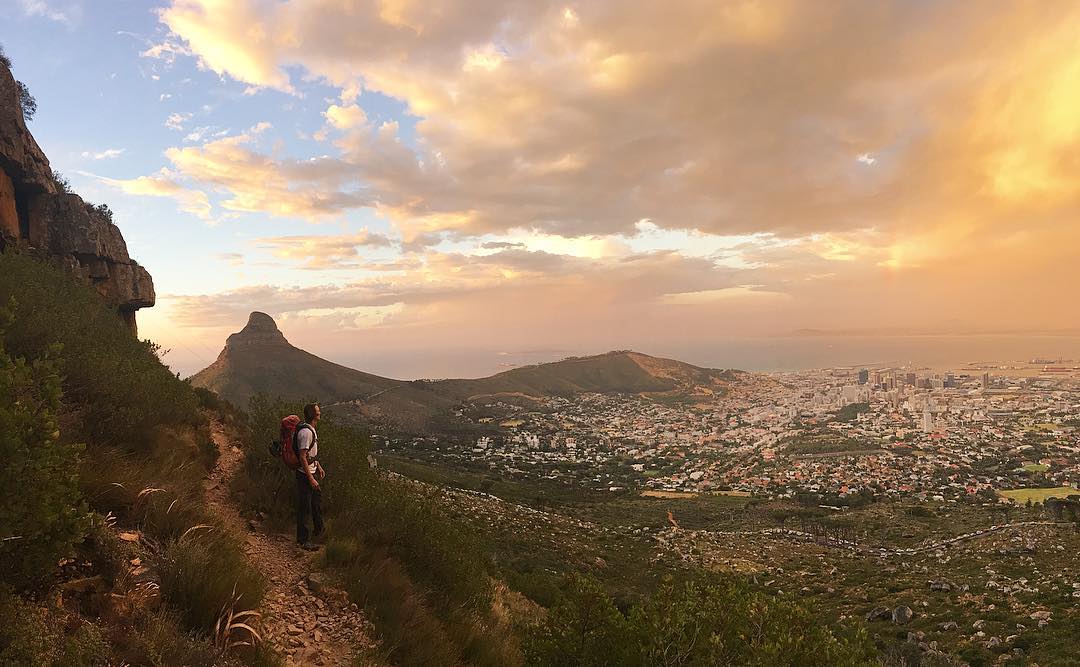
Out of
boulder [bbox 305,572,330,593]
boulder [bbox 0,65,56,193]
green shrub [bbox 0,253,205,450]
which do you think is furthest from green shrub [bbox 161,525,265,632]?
boulder [bbox 0,65,56,193]

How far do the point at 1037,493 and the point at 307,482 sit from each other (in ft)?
296

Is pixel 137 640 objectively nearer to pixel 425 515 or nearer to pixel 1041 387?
pixel 425 515

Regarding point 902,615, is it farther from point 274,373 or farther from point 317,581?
point 274,373

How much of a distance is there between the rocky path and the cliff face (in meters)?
17.2

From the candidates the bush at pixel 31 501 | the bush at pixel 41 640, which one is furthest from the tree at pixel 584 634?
the bush at pixel 31 501

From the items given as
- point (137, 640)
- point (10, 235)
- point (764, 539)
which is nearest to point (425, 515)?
point (137, 640)

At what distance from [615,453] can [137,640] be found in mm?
101864

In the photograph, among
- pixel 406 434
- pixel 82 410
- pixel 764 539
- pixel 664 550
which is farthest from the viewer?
pixel 406 434

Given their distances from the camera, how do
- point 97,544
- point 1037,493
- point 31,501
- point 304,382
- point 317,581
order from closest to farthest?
point 31,501, point 97,544, point 317,581, point 1037,493, point 304,382

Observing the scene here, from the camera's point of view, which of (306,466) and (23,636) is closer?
(23,636)

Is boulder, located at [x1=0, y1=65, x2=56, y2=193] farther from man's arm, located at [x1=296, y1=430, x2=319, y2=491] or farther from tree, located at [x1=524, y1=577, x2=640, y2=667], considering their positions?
tree, located at [x1=524, y1=577, x2=640, y2=667]

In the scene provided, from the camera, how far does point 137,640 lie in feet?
14.5

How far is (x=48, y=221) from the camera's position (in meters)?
20.9

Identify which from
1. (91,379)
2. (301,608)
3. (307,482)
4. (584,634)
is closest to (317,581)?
(301,608)
